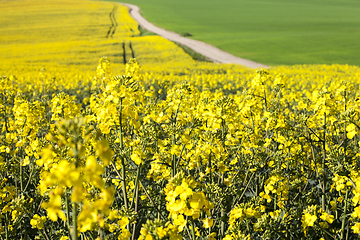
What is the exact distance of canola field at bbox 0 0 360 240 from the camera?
6.07ft

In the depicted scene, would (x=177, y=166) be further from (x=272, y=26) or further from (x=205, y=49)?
(x=272, y=26)

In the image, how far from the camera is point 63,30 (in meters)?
50.6

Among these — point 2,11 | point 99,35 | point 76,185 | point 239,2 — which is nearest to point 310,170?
point 76,185

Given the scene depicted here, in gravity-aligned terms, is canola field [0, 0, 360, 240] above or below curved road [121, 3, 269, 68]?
below

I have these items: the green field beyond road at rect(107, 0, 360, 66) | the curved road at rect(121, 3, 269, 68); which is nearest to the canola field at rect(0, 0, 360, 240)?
the curved road at rect(121, 3, 269, 68)

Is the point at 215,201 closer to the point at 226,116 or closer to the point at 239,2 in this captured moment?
the point at 226,116

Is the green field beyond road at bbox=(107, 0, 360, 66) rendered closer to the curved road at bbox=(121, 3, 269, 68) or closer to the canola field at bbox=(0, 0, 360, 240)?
the curved road at bbox=(121, 3, 269, 68)

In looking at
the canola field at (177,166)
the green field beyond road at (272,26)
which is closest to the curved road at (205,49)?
the green field beyond road at (272,26)

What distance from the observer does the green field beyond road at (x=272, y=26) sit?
38197 mm

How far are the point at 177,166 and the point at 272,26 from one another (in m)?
62.4

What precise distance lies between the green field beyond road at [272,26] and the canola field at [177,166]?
32452 millimetres

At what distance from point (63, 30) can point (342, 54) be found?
45.5 metres

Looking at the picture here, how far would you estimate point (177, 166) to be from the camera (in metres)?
3.50

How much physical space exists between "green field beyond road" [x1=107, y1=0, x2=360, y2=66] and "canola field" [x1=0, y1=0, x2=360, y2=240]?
32452 mm
